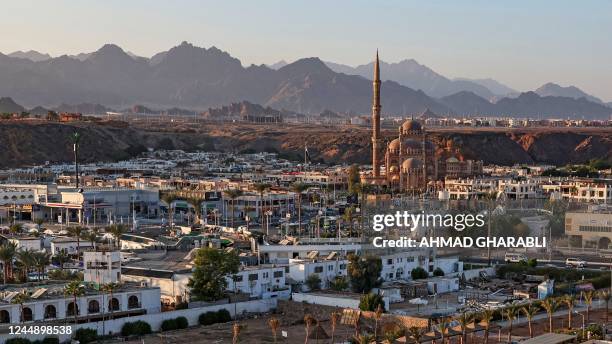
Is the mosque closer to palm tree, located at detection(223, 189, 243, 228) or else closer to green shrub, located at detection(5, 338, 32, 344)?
palm tree, located at detection(223, 189, 243, 228)

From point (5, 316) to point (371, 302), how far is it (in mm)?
9875

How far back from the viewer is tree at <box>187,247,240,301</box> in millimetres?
31688

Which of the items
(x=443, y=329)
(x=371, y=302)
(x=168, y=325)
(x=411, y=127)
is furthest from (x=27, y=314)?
(x=411, y=127)

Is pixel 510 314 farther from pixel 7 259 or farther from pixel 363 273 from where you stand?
pixel 7 259

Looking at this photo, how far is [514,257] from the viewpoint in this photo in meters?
42.4

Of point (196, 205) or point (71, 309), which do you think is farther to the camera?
point (196, 205)

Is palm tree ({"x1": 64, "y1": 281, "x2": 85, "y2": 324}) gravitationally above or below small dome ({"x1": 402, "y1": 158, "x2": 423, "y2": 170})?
Answer: below

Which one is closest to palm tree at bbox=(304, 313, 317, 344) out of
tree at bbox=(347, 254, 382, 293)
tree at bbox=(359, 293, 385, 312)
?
tree at bbox=(359, 293, 385, 312)

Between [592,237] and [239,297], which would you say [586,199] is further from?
[239,297]

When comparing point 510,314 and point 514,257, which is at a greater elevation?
point 510,314

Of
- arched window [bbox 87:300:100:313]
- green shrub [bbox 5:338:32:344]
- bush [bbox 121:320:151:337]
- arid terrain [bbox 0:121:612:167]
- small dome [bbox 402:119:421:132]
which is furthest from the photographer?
arid terrain [bbox 0:121:612:167]

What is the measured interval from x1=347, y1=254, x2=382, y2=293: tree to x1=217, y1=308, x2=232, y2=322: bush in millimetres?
4975

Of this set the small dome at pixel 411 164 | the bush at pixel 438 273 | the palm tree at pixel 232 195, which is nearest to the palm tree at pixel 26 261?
the bush at pixel 438 273

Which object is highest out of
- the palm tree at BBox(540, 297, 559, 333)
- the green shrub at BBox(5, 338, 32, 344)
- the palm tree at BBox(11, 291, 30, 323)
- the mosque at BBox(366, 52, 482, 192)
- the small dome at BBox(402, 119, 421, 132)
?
the small dome at BBox(402, 119, 421, 132)
